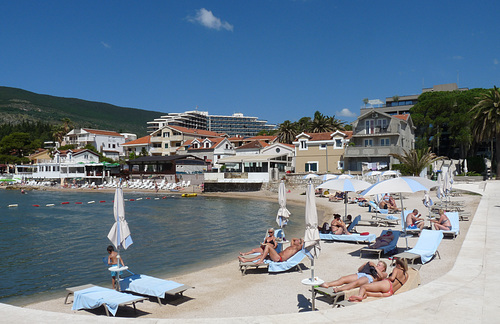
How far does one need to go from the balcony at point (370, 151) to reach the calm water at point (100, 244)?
2251 centimetres

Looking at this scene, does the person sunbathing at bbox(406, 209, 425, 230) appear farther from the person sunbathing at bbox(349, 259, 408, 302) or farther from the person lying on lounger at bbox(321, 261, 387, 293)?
the person sunbathing at bbox(349, 259, 408, 302)

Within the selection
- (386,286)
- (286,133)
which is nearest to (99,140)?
(286,133)

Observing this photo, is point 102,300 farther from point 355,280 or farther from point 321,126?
point 321,126

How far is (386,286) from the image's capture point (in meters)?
7.89

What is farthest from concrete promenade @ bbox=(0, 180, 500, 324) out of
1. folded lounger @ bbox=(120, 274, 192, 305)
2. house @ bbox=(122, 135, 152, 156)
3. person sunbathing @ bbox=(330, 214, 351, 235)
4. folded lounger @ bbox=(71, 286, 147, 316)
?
house @ bbox=(122, 135, 152, 156)

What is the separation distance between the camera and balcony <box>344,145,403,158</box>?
49.3 metres

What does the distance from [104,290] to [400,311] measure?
21.4ft

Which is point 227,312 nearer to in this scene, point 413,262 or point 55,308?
point 55,308

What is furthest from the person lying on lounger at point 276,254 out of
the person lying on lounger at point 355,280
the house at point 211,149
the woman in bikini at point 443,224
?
the house at point 211,149

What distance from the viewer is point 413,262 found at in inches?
436

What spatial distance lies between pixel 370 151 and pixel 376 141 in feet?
12.5

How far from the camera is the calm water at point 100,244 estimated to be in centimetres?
1311

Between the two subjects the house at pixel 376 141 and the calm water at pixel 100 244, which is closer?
the calm water at pixel 100 244

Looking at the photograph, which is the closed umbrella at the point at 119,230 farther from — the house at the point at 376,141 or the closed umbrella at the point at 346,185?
the house at the point at 376,141
